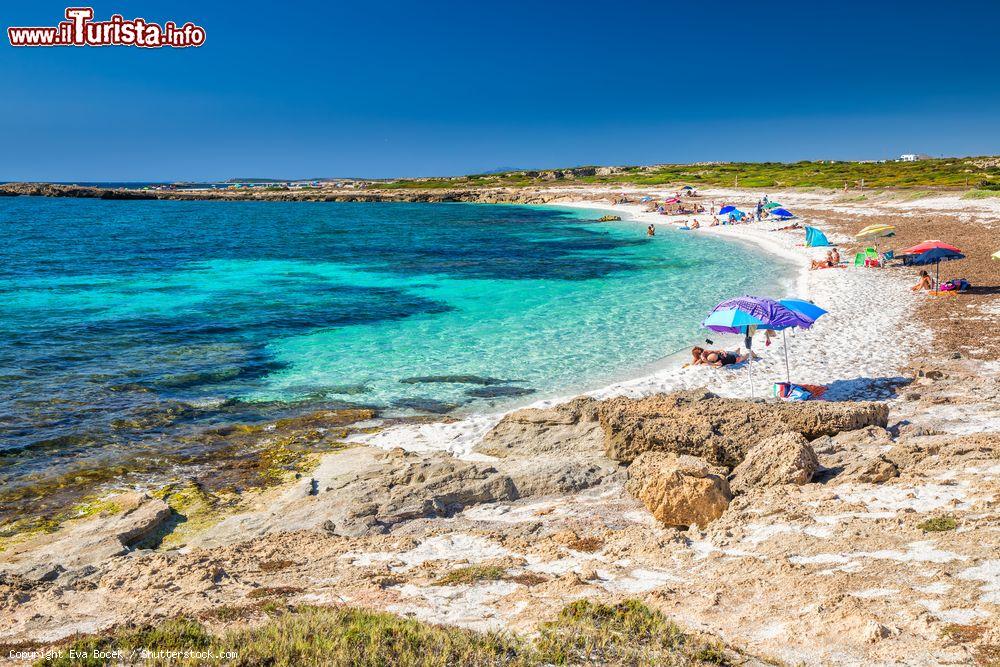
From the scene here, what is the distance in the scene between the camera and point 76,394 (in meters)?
15.7

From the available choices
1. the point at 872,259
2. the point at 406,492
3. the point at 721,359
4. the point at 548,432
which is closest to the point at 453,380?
the point at 548,432

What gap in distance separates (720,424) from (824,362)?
303 inches

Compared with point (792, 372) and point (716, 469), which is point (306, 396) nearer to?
point (716, 469)

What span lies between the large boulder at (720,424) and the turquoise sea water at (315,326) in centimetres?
468

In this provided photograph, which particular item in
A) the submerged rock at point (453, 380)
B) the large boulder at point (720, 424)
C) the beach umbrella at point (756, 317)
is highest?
the beach umbrella at point (756, 317)

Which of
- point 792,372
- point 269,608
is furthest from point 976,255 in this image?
point 269,608

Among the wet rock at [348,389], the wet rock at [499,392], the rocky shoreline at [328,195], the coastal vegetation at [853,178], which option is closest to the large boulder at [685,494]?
the wet rock at [499,392]

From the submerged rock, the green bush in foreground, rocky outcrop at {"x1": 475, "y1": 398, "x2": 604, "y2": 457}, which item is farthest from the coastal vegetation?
the green bush in foreground

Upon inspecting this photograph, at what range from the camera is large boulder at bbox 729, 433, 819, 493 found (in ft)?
29.0

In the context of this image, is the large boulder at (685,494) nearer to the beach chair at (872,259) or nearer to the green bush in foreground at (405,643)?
the green bush in foreground at (405,643)

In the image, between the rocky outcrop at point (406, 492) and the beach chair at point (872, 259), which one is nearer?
the rocky outcrop at point (406, 492)

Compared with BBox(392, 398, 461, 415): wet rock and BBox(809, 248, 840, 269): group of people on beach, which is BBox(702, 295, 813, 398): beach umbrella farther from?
BBox(809, 248, 840, 269): group of people on beach

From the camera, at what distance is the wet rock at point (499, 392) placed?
51.1ft

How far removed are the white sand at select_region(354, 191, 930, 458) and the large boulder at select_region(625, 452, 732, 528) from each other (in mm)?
4128
